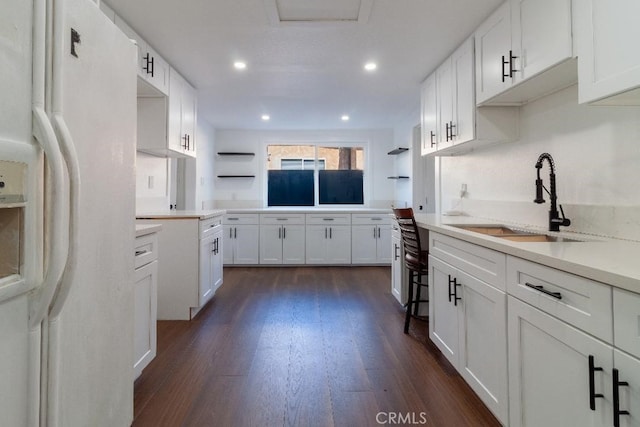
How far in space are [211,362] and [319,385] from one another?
746mm

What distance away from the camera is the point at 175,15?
216 cm

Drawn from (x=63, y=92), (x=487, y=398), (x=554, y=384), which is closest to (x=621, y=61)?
Answer: (x=554, y=384)

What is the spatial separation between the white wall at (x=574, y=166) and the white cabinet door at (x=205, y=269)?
2480 millimetres

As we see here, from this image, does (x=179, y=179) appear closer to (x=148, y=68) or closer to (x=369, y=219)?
(x=148, y=68)

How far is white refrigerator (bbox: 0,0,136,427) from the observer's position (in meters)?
0.74

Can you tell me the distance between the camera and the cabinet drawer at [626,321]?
79 centimetres

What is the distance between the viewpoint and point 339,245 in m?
4.95

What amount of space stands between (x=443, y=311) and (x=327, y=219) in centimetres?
304

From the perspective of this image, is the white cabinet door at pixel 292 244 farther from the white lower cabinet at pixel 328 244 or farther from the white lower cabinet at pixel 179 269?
the white lower cabinet at pixel 179 269

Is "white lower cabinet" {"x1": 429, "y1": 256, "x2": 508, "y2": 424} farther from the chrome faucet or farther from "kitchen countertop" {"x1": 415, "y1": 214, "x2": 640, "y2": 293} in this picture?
the chrome faucet

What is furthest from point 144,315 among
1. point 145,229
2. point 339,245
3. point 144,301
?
point 339,245

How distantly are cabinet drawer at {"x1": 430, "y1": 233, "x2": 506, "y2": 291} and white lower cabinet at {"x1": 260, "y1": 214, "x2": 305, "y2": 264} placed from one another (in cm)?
296

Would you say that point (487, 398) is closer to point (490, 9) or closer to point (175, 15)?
point (490, 9)

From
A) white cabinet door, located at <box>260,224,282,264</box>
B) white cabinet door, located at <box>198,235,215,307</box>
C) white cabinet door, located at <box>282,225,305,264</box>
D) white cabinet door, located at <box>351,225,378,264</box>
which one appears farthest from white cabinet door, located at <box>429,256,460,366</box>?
white cabinet door, located at <box>260,224,282,264</box>
